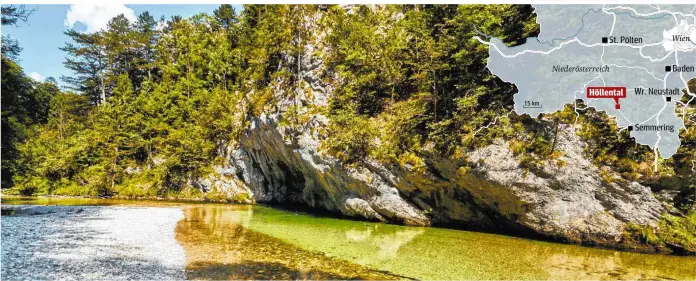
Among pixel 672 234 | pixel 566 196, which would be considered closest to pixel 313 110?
Answer: pixel 566 196

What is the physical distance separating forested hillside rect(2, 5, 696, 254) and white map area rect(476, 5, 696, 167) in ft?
2.19

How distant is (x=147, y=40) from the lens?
45156 mm

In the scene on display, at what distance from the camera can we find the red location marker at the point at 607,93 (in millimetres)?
11898

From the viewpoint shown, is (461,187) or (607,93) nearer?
(607,93)

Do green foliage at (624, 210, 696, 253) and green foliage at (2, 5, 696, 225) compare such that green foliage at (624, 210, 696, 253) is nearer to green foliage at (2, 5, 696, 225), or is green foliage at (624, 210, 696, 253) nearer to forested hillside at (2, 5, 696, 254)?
forested hillside at (2, 5, 696, 254)

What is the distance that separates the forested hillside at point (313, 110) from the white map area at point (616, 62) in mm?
668

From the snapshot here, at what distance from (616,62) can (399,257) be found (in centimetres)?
953

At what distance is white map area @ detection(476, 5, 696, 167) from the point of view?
11.3m

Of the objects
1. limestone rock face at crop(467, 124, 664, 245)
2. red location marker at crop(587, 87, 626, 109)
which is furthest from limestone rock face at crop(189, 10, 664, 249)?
red location marker at crop(587, 87, 626, 109)

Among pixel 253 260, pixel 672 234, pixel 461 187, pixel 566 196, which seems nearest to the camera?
pixel 253 260

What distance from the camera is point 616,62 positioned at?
12.1 m

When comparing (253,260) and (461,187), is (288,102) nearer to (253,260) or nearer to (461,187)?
(461,187)

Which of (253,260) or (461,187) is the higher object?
(461,187)

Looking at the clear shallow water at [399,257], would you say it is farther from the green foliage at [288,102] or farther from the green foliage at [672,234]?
the green foliage at [288,102]
